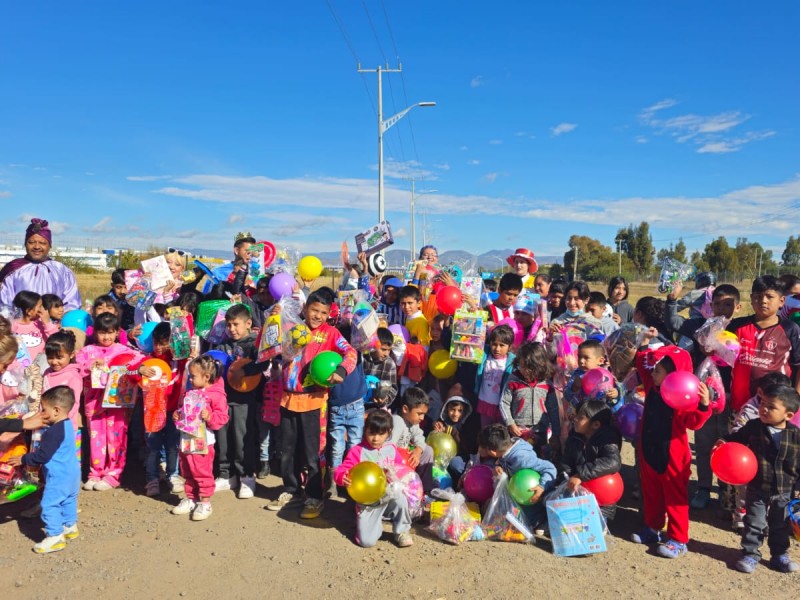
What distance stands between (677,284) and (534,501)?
11.8 feet

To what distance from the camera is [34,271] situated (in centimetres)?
602

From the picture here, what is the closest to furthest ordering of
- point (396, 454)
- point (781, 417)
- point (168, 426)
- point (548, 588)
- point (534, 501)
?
point (548, 588), point (781, 417), point (534, 501), point (396, 454), point (168, 426)

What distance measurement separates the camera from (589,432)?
14.7 feet

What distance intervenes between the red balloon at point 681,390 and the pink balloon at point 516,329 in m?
1.82

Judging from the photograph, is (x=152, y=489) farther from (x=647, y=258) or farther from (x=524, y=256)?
(x=647, y=258)

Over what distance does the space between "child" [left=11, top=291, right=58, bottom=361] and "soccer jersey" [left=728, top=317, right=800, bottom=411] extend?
20.8 ft

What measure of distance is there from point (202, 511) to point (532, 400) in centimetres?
302

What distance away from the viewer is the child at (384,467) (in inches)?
169

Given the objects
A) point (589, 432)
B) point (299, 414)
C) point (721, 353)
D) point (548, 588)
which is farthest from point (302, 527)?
point (721, 353)

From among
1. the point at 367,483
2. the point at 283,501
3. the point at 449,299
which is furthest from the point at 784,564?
the point at 283,501

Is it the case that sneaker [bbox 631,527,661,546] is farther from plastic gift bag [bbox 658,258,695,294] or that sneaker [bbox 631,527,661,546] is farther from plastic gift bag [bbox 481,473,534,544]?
plastic gift bag [bbox 658,258,695,294]

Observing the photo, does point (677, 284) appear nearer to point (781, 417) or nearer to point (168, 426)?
point (781, 417)

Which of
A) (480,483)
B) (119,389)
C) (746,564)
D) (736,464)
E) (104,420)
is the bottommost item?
(746,564)

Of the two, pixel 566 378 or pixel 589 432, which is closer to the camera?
pixel 589 432
